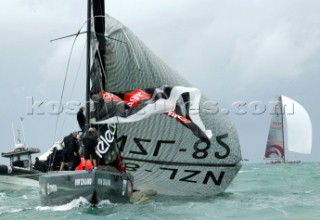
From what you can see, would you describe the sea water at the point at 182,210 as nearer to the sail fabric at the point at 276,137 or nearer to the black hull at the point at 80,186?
the black hull at the point at 80,186

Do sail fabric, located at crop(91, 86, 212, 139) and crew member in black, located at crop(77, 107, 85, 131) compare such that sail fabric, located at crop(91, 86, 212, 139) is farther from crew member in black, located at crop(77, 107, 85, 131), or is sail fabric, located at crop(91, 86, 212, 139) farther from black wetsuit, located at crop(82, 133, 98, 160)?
black wetsuit, located at crop(82, 133, 98, 160)

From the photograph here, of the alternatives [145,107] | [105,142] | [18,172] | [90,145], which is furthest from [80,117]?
[18,172]

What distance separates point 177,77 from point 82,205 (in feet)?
20.9

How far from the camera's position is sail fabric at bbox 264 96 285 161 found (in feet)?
236

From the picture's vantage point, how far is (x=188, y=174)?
2012 cm

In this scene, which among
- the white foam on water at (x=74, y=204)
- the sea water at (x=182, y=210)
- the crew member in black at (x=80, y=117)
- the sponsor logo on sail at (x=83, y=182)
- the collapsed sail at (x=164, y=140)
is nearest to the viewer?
the sea water at (x=182, y=210)

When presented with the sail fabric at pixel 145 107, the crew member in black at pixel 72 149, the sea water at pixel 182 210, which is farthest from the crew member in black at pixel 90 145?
the sail fabric at pixel 145 107

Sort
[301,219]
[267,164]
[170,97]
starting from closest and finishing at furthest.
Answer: [301,219]
[170,97]
[267,164]

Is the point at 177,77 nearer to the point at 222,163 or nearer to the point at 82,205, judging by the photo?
the point at 222,163

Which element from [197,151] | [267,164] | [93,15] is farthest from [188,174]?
[267,164]

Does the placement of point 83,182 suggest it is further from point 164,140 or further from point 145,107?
point 164,140

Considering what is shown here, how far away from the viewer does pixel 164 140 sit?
1997cm

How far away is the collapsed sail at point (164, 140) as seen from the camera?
65.1 feet

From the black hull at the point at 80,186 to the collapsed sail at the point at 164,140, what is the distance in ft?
13.1
